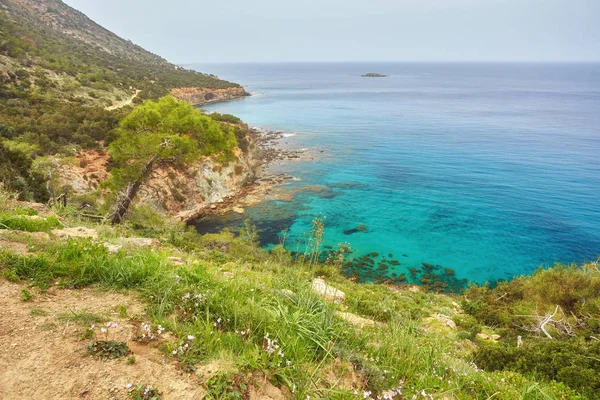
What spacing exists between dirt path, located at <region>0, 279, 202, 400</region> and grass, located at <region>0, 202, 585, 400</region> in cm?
19

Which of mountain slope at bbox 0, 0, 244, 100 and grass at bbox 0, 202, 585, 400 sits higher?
mountain slope at bbox 0, 0, 244, 100

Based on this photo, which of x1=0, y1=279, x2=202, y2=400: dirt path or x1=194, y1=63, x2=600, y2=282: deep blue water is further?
x1=194, y1=63, x2=600, y2=282: deep blue water

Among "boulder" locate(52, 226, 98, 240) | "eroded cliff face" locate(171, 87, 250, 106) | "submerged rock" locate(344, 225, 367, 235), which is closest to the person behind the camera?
"boulder" locate(52, 226, 98, 240)

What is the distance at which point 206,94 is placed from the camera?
101 metres

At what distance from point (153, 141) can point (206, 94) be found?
93263mm

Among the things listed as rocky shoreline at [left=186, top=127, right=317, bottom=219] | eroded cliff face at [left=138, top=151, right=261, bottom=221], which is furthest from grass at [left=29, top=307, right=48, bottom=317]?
rocky shoreline at [left=186, top=127, right=317, bottom=219]

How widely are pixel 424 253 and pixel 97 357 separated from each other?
25.9 metres

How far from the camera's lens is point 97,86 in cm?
4634

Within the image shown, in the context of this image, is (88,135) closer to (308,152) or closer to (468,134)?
(308,152)

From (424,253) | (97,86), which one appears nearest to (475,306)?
(424,253)

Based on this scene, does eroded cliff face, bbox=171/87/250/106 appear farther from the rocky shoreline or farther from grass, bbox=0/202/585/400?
grass, bbox=0/202/585/400

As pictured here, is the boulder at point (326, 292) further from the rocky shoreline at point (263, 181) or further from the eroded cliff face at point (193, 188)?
the rocky shoreline at point (263, 181)

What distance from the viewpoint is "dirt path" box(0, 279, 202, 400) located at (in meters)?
3.15

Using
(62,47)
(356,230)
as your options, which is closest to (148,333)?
(356,230)
